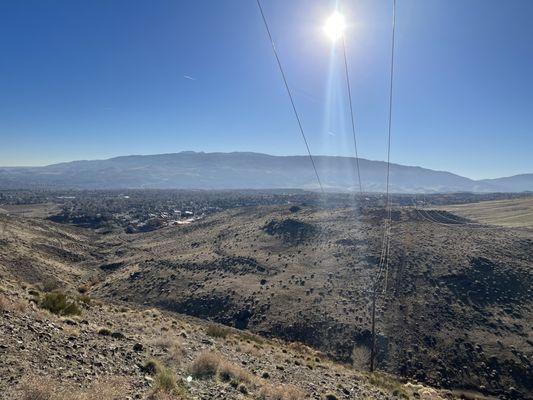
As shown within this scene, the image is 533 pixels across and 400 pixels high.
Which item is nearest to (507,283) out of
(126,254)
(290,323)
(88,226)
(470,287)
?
(470,287)

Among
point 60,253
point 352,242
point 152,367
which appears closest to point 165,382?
point 152,367

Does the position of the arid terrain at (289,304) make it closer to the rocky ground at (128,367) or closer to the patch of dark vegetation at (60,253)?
the rocky ground at (128,367)

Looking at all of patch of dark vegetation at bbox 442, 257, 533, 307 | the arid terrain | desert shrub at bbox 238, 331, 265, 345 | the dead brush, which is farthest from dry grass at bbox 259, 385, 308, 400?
patch of dark vegetation at bbox 442, 257, 533, 307

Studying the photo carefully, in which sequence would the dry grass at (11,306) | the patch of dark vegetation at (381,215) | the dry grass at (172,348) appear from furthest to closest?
1. the patch of dark vegetation at (381,215)
2. the dry grass at (172,348)
3. the dry grass at (11,306)

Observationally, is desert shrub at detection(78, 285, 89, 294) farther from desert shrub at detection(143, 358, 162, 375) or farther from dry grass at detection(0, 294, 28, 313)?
desert shrub at detection(143, 358, 162, 375)

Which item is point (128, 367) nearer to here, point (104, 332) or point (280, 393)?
point (104, 332)

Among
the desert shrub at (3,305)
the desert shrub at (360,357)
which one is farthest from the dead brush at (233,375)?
the desert shrub at (360,357)
